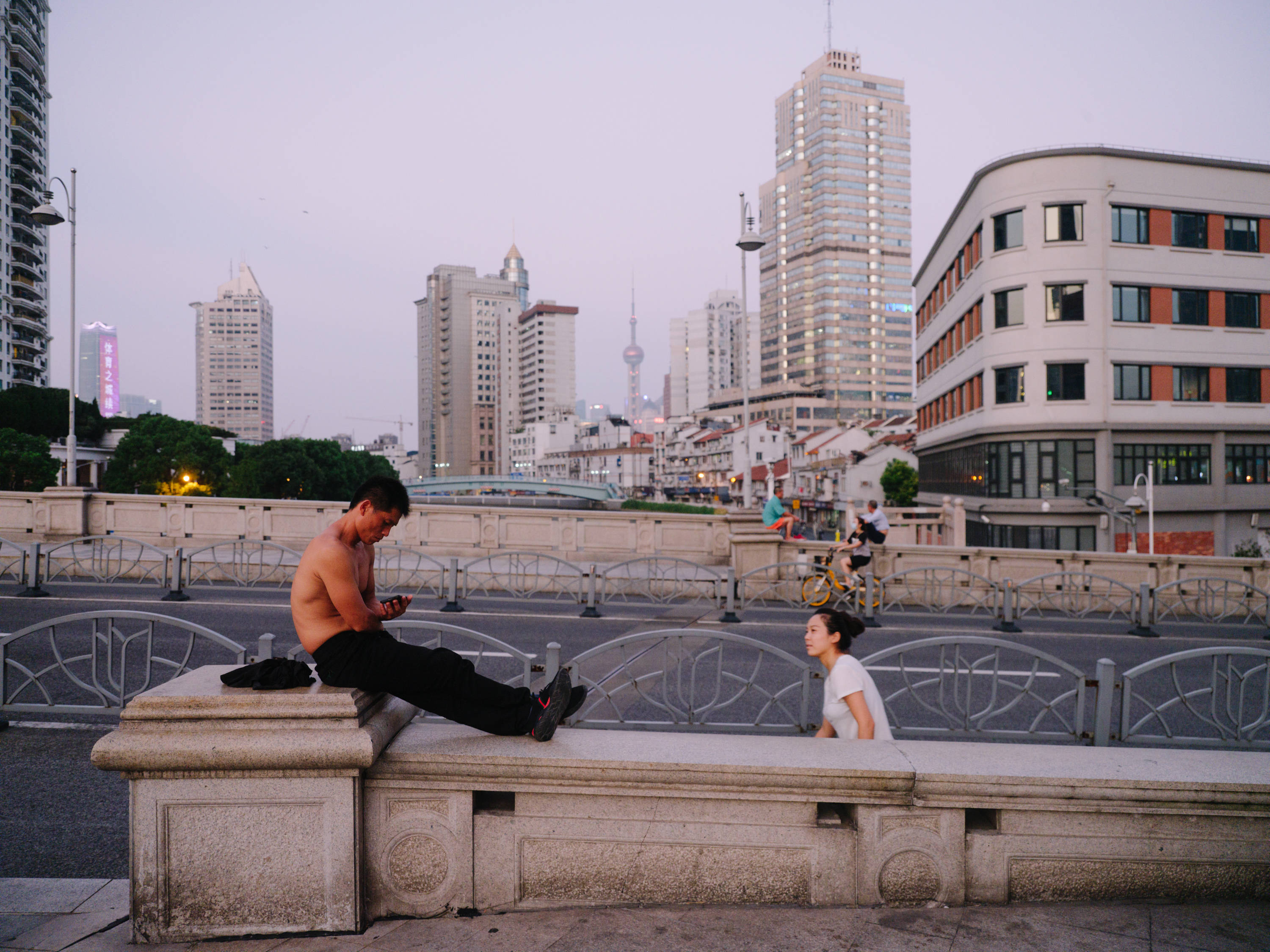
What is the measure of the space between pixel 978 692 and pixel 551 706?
6874 millimetres

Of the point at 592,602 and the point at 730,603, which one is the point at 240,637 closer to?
the point at 592,602

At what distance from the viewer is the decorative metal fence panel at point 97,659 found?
6.79m

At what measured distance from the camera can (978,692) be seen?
8.69 metres

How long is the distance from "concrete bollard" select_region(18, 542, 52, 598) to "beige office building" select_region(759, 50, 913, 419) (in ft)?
511

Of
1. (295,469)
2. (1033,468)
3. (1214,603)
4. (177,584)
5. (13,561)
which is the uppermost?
(295,469)

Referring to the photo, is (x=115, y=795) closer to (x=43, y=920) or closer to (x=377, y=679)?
(x=43, y=920)

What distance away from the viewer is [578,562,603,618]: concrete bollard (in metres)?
14.0

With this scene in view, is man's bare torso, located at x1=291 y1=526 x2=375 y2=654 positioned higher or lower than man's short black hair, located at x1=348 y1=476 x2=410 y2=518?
lower

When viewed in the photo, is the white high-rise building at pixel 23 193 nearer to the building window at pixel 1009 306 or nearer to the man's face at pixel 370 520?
the building window at pixel 1009 306

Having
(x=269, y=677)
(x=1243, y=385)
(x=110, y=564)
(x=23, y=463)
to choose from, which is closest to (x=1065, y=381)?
(x=1243, y=385)

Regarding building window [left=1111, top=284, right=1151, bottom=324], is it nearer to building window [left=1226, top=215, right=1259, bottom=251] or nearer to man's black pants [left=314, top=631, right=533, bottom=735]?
building window [left=1226, top=215, right=1259, bottom=251]

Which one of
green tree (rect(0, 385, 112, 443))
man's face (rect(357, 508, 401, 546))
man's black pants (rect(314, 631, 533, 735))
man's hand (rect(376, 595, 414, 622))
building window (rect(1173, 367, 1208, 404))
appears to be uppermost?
green tree (rect(0, 385, 112, 443))

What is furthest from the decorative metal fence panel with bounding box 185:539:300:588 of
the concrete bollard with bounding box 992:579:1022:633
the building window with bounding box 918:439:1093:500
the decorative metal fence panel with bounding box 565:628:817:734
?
the building window with bounding box 918:439:1093:500

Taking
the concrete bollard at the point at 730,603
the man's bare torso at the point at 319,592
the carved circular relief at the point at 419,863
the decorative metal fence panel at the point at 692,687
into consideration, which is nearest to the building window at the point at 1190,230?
the concrete bollard at the point at 730,603
